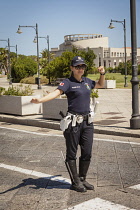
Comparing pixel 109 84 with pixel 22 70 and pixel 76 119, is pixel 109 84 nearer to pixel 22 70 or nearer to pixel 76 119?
pixel 22 70

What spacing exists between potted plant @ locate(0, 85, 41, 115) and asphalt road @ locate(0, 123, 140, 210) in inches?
162

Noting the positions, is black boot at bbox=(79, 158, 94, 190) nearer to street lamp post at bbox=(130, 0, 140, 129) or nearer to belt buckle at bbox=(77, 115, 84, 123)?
belt buckle at bbox=(77, 115, 84, 123)

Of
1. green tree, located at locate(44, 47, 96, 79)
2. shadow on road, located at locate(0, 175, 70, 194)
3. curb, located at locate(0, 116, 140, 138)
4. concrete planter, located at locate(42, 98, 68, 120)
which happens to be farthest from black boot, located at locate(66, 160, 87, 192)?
green tree, located at locate(44, 47, 96, 79)

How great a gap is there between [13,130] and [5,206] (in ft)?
22.9

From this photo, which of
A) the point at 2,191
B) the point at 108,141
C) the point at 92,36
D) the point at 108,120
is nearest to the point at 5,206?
the point at 2,191

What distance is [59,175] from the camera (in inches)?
247

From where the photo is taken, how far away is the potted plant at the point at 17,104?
14227 millimetres

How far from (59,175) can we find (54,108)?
678 cm

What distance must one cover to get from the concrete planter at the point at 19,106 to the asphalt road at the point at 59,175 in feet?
13.4

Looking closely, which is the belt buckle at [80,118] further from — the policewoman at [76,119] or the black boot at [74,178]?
the black boot at [74,178]

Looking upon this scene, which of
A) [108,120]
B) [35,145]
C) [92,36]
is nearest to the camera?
[35,145]

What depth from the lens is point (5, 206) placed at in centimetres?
480

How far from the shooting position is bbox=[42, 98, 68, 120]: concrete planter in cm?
1264

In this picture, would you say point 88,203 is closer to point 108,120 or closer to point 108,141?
point 108,141
